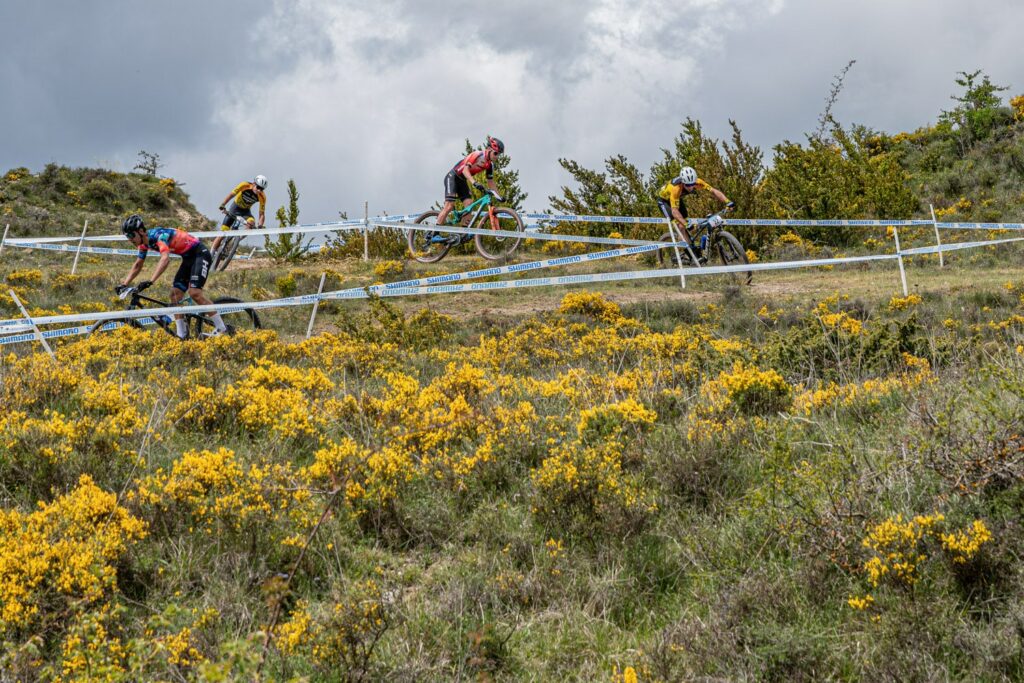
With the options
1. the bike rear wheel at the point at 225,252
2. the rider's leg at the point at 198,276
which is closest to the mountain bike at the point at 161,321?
the rider's leg at the point at 198,276

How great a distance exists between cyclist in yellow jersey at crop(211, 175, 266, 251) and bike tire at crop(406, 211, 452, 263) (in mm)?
3168

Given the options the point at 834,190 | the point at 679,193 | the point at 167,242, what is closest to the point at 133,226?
the point at 167,242

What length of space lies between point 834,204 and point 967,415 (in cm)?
1796

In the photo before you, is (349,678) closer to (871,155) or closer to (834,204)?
(834,204)

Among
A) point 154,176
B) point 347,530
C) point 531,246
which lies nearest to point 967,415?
point 347,530

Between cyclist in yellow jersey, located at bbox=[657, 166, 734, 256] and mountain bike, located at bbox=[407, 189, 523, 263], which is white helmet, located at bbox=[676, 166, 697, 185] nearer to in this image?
cyclist in yellow jersey, located at bbox=[657, 166, 734, 256]

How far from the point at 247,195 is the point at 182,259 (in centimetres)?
379

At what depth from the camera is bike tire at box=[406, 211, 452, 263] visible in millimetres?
12367

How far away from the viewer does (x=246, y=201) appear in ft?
47.0

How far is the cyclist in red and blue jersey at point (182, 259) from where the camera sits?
10.5 m

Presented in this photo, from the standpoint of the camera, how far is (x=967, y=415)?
15.4 ft

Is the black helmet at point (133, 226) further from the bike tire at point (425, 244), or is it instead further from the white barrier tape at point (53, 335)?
the bike tire at point (425, 244)

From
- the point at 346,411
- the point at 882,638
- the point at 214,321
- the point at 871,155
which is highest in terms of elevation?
the point at 871,155

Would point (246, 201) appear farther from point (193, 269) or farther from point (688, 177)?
point (688, 177)
